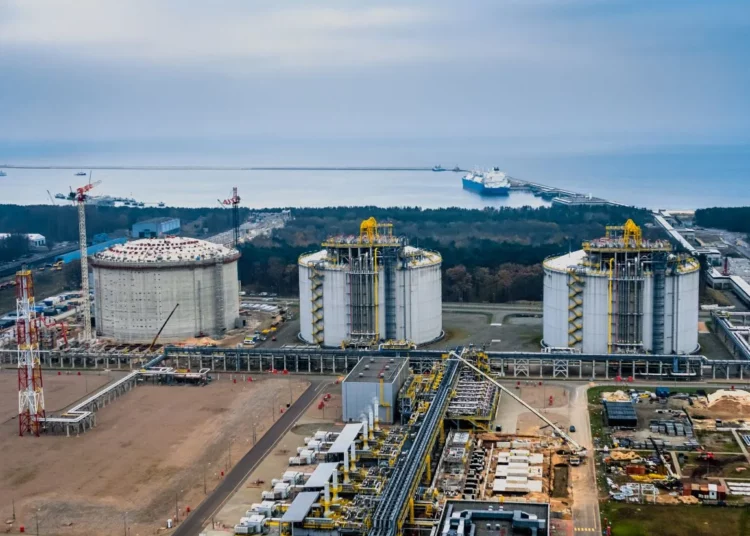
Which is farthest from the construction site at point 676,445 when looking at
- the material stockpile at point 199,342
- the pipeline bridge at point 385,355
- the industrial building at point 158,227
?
the industrial building at point 158,227

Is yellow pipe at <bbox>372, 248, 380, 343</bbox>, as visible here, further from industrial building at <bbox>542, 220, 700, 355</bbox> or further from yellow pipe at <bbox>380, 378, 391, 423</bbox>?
yellow pipe at <bbox>380, 378, 391, 423</bbox>

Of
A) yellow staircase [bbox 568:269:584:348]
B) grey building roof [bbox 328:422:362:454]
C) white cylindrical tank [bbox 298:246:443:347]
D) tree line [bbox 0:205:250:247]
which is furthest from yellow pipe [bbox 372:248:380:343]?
tree line [bbox 0:205:250:247]

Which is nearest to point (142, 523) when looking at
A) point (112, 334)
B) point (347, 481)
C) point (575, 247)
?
point (347, 481)

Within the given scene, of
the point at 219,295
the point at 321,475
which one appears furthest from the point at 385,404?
the point at 219,295

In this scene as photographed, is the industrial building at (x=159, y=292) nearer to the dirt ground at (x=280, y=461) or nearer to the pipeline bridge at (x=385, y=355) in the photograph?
the pipeline bridge at (x=385, y=355)

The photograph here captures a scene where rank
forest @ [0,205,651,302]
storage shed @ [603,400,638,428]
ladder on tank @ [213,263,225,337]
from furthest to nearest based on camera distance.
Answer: forest @ [0,205,651,302] < ladder on tank @ [213,263,225,337] < storage shed @ [603,400,638,428]

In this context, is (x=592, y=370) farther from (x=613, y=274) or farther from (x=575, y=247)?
(x=575, y=247)

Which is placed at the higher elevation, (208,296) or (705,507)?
(208,296)
